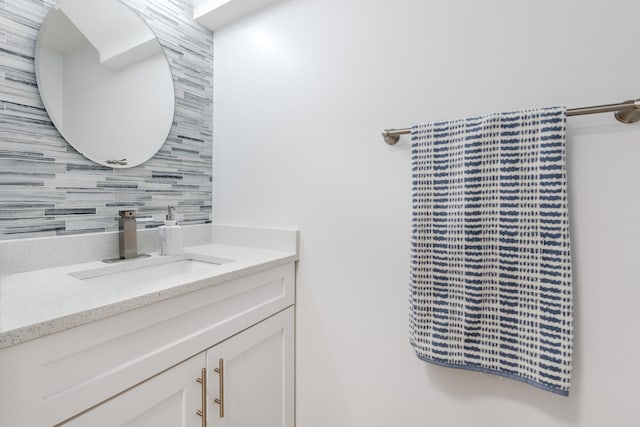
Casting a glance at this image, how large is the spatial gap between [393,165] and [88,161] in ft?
3.69

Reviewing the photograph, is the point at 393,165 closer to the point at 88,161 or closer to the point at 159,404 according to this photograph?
the point at 159,404

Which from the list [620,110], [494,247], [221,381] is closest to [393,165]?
[494,247]

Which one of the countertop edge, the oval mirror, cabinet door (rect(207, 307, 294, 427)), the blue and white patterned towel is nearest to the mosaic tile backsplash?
the oval mirror

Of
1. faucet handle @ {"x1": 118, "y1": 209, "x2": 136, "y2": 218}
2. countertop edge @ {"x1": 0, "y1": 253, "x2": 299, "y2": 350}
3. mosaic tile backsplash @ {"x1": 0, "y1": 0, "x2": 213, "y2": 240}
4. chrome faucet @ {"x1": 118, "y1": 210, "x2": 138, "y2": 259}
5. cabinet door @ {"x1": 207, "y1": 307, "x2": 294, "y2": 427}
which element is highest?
mosaic tile backsplash @ {"x1": 0, "y1": 0, "x2": 213, "y2": 240}

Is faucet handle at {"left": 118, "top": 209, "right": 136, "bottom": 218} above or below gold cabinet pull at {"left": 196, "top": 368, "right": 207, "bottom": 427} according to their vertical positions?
above

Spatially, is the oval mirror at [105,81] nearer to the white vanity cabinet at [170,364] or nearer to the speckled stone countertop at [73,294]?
the speckled stone countertop at [73,294]

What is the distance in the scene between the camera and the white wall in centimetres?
81

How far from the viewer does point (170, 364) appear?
83 cm

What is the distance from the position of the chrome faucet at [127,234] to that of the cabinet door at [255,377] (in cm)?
54

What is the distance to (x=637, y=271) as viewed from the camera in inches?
30.7

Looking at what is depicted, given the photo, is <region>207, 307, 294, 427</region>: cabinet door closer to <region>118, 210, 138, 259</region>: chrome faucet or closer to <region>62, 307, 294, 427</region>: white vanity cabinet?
<region>62, 307, 294, 427</region>: white vanity cabinet

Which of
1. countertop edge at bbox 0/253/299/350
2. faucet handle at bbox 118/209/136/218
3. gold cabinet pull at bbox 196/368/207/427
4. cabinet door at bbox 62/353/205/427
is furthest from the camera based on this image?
faucet handle at bbox 118/209/136/218

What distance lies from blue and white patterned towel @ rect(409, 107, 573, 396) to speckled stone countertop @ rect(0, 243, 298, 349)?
0.59 m

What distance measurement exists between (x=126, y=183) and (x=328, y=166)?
83cm
